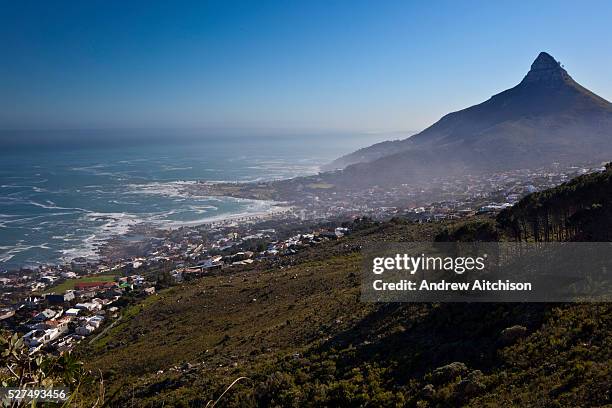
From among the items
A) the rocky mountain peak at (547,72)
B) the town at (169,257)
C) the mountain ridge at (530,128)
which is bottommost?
the town at (169,257)

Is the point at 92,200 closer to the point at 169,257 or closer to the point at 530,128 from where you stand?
the point at 169,257

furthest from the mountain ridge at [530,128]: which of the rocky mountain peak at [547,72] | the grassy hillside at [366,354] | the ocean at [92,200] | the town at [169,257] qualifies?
the grassy hillside at [366,354]

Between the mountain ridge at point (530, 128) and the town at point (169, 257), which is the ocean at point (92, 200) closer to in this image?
the town at point (169, 257)

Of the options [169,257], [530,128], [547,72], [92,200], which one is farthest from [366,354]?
[547,72]

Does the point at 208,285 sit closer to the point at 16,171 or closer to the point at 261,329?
the point at 261,329

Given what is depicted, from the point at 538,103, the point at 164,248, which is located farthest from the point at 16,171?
the point at 538,103

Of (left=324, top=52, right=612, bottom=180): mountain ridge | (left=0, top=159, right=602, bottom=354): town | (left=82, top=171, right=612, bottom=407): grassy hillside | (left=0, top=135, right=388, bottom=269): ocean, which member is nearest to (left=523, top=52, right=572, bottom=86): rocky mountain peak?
(left=324, top=52, right=612, bottom=180): mountain ridge
